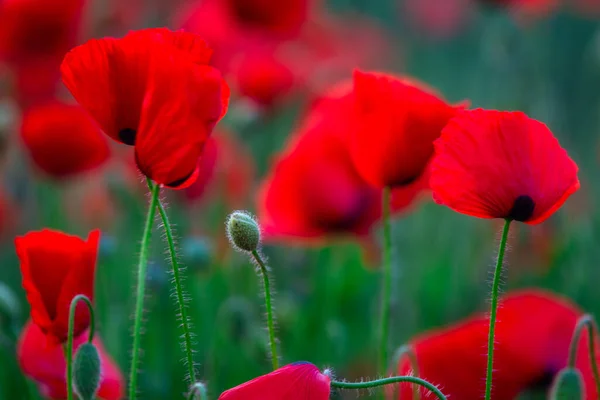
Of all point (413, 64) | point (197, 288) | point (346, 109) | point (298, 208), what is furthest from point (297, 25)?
point (413, 64)

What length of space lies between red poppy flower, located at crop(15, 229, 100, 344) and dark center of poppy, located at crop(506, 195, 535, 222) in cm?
41

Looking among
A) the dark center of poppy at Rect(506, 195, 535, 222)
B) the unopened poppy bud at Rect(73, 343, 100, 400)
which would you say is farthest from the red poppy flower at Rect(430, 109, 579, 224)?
the unopened poppy bud at Rect(73, 343, 100, 400)

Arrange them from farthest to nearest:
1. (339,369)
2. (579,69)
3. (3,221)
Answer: (579,69) → (3,221) → (339,369)

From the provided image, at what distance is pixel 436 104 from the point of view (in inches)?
39.9

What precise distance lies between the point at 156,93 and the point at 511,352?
0.57 meters

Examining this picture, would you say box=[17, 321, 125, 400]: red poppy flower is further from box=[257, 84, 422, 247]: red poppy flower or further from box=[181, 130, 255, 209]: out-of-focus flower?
box=[181, 130, 255, 209]: out-of-focus flower

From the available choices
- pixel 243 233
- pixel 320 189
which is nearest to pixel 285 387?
pixel 243 233

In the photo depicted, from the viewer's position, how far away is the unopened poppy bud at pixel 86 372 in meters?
0.88

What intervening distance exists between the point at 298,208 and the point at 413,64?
4.69m

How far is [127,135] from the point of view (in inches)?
A: 34.0

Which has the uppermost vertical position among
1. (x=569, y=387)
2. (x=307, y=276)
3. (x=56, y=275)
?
(x=56, y=275)

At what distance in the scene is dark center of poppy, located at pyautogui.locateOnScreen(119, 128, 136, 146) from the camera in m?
0.86

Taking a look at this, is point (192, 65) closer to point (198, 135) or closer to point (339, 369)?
point (198, 135)

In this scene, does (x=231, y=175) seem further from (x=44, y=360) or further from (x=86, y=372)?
(x=86, y=372)
